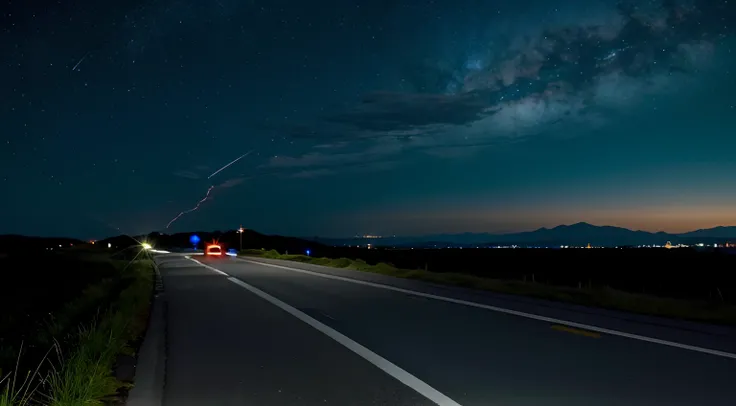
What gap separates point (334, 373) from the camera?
944cm

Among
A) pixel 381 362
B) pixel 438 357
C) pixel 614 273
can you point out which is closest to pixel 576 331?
pixel 438 357

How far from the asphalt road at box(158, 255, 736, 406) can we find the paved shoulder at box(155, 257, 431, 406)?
2 cm

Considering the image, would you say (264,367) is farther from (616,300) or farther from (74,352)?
(616,300)

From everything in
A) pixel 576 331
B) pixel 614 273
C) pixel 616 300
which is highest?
pixel 614 273

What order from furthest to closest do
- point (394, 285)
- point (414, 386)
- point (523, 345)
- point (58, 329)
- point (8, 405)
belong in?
point (394, 285)
point (58, 329)
point (523, 345)
point (414, 386)
point (8, 405)

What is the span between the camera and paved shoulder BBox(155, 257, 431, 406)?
8023mm

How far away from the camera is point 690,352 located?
10.8 metres

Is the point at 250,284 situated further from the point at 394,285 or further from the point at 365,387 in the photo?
the point at 365,387

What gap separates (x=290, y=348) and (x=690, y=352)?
585cm

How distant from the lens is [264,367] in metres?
9.92

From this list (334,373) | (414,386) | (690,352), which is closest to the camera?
(414,386)

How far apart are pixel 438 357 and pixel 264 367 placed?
2.42 meters

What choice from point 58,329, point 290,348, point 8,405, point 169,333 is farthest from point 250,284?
point 8,405

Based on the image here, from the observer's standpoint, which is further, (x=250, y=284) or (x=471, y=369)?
(x=250, y=284)
